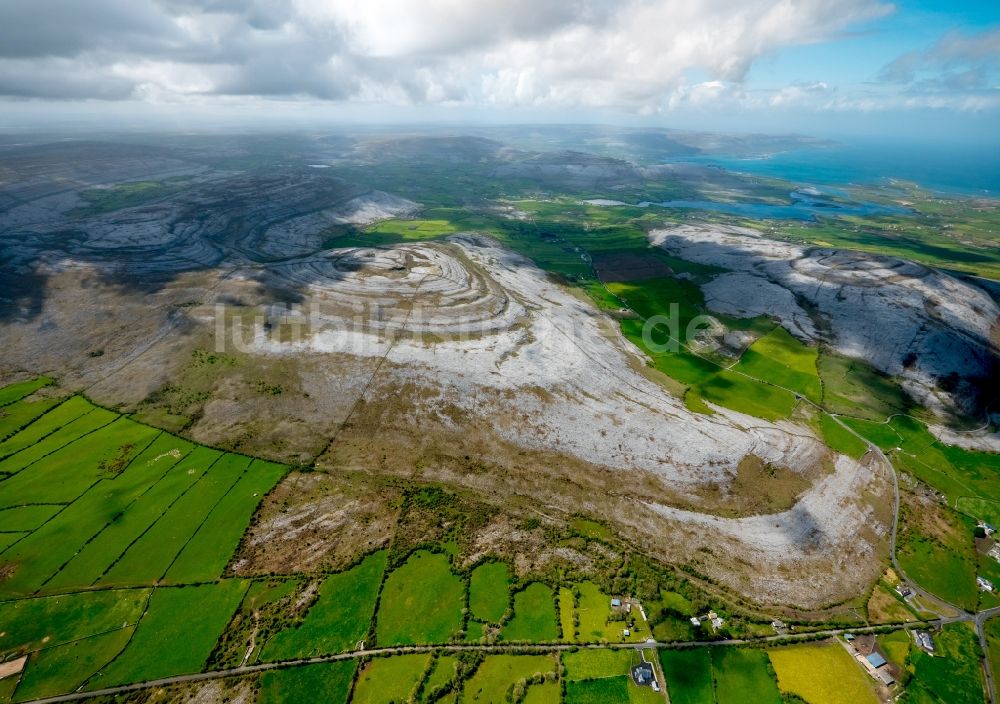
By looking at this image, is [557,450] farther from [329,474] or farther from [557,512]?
[329,474]

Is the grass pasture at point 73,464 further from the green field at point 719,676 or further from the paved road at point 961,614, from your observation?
the paved road at point 961,614

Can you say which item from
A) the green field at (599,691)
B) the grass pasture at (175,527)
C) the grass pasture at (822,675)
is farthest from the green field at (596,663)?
the grass pasture at (175,527)

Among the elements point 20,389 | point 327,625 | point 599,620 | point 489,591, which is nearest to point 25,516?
point 20,389

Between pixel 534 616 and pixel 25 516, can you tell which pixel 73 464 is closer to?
pixel 25 516

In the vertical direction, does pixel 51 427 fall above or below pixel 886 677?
above

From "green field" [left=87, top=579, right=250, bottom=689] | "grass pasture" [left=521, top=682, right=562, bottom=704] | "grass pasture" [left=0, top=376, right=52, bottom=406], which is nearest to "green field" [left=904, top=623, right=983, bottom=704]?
"grass pasture" [left=521, top=682, right=562, bottom=704]

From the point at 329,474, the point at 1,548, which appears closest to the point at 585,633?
the point at 329,474

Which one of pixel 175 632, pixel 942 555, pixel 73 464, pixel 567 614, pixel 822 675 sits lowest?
pixel 942 555
